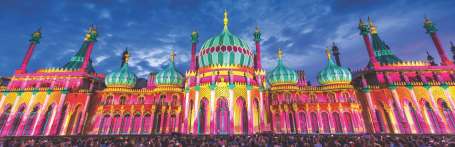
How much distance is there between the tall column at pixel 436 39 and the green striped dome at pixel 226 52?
30.6 m

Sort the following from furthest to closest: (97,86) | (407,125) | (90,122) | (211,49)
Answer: (97,86)
(211,49)
(90,122)
(407,125)

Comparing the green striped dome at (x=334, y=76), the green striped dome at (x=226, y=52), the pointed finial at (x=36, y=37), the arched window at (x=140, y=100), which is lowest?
the arched window at (x=140, y=100)

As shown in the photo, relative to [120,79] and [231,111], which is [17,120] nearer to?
[120,79]

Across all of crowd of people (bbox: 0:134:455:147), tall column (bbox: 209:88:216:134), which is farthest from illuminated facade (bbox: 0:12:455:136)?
crowd of people (bbox: 0:134:455:147)

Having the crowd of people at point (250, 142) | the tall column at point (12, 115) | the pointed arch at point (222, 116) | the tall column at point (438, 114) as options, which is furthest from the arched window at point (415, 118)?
the tall column at point (12, 115)

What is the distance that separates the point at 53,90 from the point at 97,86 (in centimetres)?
689

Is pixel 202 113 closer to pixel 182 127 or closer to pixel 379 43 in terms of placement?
pixel 182 127

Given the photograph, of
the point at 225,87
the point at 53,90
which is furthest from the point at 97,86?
the point at 225,87

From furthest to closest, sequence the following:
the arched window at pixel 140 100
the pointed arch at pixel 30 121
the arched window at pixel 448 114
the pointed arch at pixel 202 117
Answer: the arched window at pixel 140 100, the pointed arch at pixel 30 121, the pointed arch at pixel 202 117, the arched window at pixel 448 114

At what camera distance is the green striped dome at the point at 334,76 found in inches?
1362

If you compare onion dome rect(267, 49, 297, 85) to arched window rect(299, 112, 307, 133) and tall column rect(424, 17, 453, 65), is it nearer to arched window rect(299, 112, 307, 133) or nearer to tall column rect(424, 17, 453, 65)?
arched window rect(299, 112, 307, 133)

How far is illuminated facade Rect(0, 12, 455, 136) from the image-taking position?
31.1m

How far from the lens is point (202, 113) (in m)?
32.3

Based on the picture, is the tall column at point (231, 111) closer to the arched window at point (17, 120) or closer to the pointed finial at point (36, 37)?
the arched window at point (17, 120)
